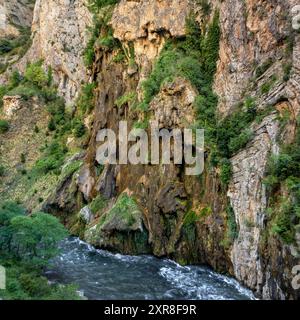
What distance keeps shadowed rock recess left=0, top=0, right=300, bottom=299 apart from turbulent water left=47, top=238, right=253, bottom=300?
0.85 metres

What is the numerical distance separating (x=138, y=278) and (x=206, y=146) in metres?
8.82

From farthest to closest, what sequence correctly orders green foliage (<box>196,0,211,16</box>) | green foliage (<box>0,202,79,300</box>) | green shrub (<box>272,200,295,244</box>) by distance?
1. green foliage (<box>196,0,211,16</box>)
2. green foliage (<box>0,202,79,300</box>)
3. green shrub (<box>272,200,295,244</box>)

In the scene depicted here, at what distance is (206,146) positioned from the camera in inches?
1017

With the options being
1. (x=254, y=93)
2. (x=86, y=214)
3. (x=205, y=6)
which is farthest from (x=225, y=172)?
(x=86, y=214)

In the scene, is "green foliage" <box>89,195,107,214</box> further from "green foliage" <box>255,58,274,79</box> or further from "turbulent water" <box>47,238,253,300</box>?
"green foliage" <box>255,58,274,79</box>

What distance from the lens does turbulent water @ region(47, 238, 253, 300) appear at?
68.5 ft

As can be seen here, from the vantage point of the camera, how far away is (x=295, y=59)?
2209 centimetres

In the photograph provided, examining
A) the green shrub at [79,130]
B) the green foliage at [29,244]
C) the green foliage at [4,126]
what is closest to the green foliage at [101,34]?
the green shrub at [79,130]

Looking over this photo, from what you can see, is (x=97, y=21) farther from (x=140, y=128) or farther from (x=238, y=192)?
(x=238, y=192)

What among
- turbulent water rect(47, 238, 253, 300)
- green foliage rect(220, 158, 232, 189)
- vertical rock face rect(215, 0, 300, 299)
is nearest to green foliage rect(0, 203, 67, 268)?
turbulent water rect(47, 238, 253, 300)

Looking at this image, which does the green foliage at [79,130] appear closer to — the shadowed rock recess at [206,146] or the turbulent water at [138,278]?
the shadowed rock recess at [206,146]

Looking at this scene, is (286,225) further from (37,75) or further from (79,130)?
(37,75)

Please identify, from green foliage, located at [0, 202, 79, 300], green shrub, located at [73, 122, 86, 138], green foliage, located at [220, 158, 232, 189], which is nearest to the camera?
green foliage, located at [0, 202, 79, 300]

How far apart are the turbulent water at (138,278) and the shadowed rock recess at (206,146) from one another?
852 millimetres
